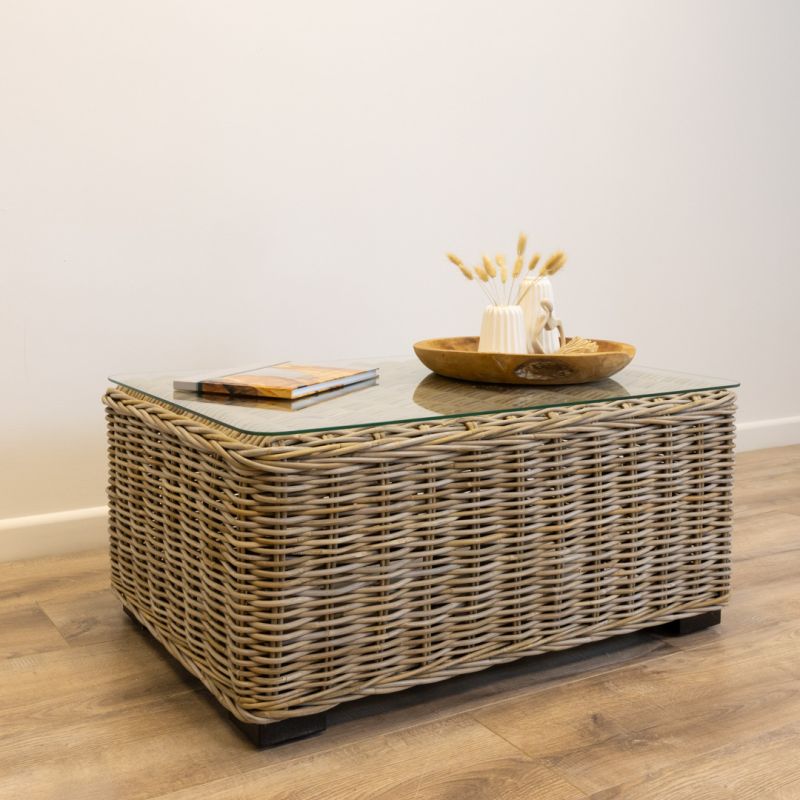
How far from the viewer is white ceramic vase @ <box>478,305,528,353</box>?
157 centimetres

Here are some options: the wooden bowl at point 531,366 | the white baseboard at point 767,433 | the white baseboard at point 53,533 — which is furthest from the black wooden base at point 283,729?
the white baseboard at point 767,433

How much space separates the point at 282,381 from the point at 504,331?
0.40 m

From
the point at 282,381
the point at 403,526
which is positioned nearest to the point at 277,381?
the point at 282,381

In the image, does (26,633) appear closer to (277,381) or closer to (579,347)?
(277,381)

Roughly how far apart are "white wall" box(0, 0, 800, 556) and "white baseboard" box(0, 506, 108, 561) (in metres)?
0.04

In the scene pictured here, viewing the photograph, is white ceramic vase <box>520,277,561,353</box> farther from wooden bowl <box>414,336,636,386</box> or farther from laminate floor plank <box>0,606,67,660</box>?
laminate floor plank <box>0,606,67,660</box>

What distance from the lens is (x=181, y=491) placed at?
1.28 meters

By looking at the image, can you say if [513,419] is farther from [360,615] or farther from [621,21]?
[621,21]

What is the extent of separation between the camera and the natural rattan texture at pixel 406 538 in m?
1.15

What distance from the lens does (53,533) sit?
1.96 metres

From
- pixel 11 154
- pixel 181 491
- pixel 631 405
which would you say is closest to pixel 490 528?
pixel 631 405

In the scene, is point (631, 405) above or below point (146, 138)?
below

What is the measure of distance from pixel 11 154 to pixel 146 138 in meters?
0.27

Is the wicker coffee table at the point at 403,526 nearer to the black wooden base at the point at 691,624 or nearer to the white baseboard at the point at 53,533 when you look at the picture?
the black wooden base at the point at 691,624
